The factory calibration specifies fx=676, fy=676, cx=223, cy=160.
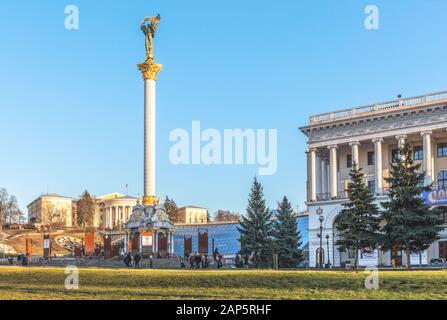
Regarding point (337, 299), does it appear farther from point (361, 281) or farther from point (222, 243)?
point (222, 243)

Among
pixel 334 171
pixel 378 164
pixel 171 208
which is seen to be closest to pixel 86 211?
pixel 171 208

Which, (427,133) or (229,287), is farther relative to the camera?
(427,133)

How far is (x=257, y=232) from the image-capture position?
195 ft

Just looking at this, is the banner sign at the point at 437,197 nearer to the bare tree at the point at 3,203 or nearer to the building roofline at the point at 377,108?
the building roofline at the point at 377,108

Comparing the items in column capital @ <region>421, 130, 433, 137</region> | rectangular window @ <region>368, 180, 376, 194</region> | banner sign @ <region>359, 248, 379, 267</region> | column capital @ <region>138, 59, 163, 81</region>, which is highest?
column capital @ <region>138, 59, 163, 81</region>

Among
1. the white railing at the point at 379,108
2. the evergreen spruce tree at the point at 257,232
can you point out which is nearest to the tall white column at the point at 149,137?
the evergreen spruce tree at the point at 257,232

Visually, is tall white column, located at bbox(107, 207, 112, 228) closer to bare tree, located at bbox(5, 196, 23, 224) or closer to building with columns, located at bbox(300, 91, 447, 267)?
bare tree, located at bbox(5, 196, 23, 224)

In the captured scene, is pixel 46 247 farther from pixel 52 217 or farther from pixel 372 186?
pixel 52 217

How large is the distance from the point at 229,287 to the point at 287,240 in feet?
107

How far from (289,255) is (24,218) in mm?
121434

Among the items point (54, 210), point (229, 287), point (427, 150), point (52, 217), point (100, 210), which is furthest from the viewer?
point (100, 210)

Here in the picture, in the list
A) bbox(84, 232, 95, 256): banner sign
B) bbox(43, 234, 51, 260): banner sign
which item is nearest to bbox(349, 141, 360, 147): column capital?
bbox(84, 232, 95, 256): banner sign

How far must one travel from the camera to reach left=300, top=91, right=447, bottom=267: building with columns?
63.2m
